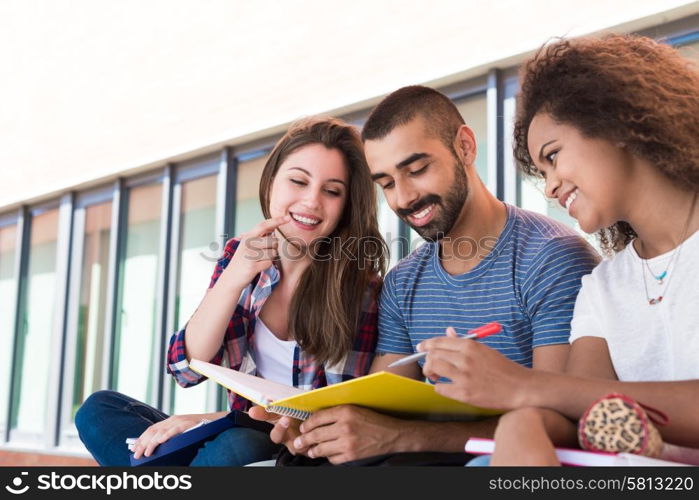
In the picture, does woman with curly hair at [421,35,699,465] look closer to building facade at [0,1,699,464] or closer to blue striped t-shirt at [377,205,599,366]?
blue striped t-shirt at [377,205,599,366]

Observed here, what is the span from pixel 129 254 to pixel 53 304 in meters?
1.17

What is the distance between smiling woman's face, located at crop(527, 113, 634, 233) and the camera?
125 cm

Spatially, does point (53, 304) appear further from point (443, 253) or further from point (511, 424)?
point (511, 424)

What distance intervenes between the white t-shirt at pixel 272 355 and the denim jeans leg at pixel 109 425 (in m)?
0.33

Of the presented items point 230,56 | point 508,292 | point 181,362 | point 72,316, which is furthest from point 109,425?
point 72,316

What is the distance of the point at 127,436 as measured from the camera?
1813mm

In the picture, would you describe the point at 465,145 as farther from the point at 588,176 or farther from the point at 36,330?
the point at 36,330

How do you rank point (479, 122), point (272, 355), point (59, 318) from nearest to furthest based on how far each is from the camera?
point (272, 355) < point (479, 122) < point (59, 318)

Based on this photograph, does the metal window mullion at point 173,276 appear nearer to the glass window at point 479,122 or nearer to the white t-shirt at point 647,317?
the glass window at point 479,122

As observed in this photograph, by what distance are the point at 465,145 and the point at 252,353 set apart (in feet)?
2.66

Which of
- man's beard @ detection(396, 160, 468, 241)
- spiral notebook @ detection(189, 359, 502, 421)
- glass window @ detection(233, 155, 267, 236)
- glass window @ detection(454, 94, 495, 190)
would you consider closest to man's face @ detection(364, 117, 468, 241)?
man's beard @ detection(396, 160, 468, 241)

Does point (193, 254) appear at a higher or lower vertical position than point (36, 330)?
higher

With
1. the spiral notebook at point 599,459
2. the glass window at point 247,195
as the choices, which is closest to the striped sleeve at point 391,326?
the spiral notebook at point 599,459

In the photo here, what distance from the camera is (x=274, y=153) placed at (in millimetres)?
2154
